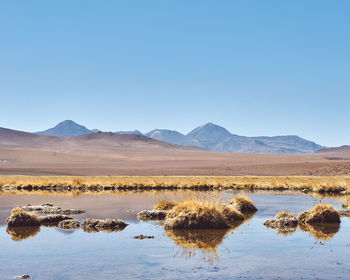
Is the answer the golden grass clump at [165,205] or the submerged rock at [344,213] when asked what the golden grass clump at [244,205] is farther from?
the submerged rock at [344,213]

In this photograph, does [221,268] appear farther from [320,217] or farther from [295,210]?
[295,210]

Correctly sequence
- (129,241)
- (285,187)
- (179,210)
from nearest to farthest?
(129,241), (179,210), (285,187)

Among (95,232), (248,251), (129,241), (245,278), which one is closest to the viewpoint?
(245,278)

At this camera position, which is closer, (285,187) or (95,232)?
(95,232)

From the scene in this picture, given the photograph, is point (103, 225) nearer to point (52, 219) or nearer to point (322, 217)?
point (52, 219)

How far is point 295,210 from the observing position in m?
21.7

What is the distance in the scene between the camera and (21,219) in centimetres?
1680

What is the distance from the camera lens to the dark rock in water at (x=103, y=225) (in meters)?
16.2

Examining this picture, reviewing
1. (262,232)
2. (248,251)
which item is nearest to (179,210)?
(262,232)

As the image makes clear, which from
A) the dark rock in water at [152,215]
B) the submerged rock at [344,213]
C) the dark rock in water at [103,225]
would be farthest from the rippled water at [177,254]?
the submerged rock at [344,213]

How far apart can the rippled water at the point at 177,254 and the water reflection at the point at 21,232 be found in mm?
30

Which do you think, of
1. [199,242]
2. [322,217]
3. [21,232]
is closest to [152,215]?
[21,232]

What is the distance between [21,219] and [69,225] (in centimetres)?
165

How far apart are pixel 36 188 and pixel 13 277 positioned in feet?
101
